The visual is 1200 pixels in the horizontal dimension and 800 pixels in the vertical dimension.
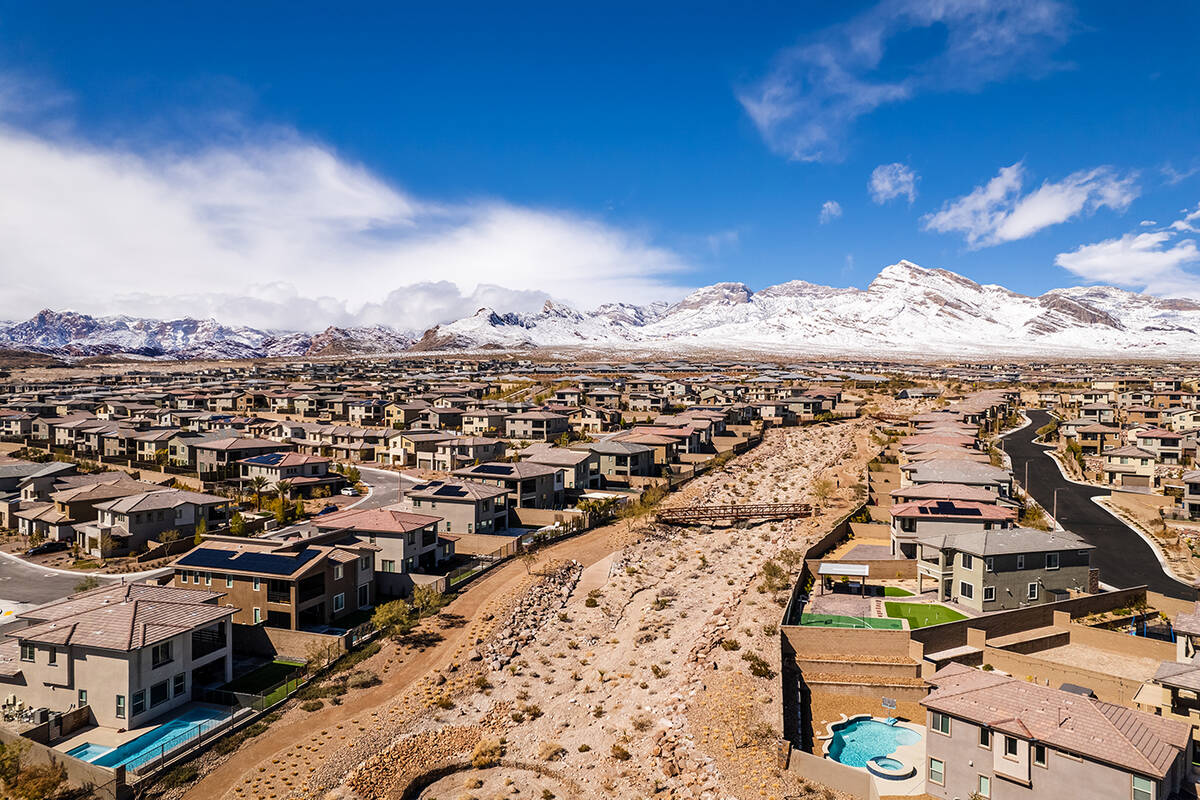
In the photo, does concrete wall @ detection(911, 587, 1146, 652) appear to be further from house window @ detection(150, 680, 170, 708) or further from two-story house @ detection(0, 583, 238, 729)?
house window @ detection(150, 680, 170, 708)

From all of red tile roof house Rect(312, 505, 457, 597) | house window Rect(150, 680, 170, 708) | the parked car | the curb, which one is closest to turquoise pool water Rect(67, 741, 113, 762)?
house window Rect(150, 680, 170, 708)

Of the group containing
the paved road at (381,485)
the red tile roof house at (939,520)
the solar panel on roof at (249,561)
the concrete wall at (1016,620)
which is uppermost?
the red tile roof house at (939,520)

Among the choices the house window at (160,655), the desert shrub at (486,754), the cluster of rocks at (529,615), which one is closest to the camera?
the desert shrub at (486,754)

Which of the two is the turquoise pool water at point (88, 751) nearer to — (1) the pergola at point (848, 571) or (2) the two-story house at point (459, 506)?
(2) the two-story house at point (459, 506)

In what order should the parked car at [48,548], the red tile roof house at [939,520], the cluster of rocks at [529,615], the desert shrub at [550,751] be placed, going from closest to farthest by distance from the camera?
the desert shrub at [550,751]
the cluster of rocks at [529,615]
the red tile roof house at [939,520]
the parked car at [48,548]

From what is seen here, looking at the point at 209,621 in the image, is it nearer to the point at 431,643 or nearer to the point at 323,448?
the point at 431,643

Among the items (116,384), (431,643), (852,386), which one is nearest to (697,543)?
(431,643)

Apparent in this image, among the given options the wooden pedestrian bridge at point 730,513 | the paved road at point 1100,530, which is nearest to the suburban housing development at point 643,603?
the paved road at point 1100,530
